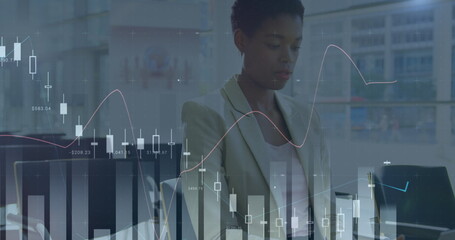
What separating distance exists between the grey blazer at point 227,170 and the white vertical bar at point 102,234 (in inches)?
15.0

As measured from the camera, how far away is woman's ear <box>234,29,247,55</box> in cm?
315

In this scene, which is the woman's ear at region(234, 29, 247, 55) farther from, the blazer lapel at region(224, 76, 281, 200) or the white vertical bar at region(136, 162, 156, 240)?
the white vertical bar at region(136, 162, 156, 240)

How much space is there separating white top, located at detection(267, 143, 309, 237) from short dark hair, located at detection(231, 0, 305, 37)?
541mm

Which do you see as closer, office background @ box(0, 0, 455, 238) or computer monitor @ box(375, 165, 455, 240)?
office background @ box(0, 0, 455, 238)

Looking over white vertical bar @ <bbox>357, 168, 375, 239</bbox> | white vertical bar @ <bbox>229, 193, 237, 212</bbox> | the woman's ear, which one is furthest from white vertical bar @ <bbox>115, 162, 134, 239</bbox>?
white vertical bar @ <bbox>357, 168, 375, 239</bbox>

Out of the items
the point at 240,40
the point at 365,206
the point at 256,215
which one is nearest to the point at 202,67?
the point at 240,40

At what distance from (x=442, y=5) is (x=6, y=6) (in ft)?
6.31

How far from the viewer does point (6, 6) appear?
313 cm

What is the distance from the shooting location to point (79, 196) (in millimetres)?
3166

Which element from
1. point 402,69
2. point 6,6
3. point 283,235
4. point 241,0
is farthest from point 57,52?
point 402,69

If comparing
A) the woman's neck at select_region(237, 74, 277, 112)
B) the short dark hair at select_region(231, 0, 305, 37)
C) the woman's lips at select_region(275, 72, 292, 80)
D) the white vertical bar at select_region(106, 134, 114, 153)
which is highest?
the short dark hair at select_region(231, 0, 305, 37)

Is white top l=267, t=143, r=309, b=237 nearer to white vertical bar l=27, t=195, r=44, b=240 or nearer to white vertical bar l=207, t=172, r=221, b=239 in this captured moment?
white vertical bar l=207, t=172, r=221, b=239

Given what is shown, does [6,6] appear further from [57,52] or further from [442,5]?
[442,5]

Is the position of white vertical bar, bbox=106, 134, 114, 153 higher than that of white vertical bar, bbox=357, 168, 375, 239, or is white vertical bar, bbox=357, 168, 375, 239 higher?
white vertical bar, bbox=106, 134, 114, 153
